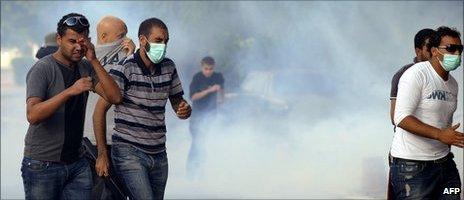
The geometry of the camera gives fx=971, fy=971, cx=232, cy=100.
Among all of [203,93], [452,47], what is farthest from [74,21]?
[203,93]

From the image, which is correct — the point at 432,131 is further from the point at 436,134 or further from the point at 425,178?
the point at 425,178

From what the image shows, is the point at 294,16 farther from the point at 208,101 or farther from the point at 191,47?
the point at 208,101

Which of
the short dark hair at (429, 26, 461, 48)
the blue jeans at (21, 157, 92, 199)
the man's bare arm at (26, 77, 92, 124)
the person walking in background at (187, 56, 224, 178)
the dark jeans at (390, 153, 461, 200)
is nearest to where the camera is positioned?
the man's bare arm at (26, 77, 92, 124)

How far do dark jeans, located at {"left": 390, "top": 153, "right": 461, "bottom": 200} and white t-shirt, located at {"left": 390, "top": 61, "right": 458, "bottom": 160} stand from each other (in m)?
0.04

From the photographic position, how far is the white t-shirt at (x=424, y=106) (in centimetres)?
537

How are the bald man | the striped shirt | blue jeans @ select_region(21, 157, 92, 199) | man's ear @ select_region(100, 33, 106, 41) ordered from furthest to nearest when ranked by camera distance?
man's ear @ select_region(100, 33, 106, 41) → the bald man → the striped shirt → blue jeans @ select_region(21, 157, 92, 199)

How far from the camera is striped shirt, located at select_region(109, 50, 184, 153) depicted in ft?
18.9

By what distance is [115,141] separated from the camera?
5855mm

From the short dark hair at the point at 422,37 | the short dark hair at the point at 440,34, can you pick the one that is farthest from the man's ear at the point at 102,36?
the short dark hair at the point at 440,34

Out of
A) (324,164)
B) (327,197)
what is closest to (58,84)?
(327,197)

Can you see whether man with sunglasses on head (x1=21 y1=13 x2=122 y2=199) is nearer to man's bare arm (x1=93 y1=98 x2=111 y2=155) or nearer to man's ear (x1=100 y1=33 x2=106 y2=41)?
man's bare arm (x1=93 y1=98 x2=111 y2=155)

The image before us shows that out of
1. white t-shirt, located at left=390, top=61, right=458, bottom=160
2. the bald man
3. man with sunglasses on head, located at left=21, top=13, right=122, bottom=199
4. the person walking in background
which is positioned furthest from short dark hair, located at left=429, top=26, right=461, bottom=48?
the person walking in background

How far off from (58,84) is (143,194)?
0.91m

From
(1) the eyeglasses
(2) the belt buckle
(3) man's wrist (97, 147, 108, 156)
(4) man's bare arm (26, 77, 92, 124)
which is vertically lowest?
(3) man's wrist (97, 147, 108, 156)
